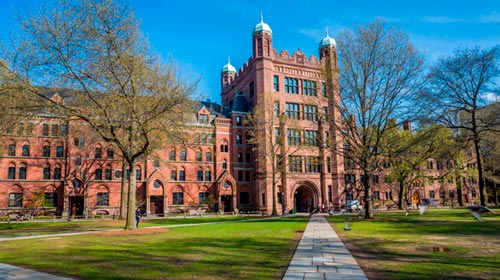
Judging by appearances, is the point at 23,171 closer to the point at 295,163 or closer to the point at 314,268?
the point at 295,163

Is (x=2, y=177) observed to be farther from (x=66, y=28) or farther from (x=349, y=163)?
(x=349, y=163)

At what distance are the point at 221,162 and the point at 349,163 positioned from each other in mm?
19232

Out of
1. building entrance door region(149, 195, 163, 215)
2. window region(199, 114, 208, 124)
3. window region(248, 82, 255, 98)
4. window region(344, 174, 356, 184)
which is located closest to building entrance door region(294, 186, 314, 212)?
window region(344, 174, 356, 184)

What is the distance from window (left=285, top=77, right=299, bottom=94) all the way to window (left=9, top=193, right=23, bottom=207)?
117 feet

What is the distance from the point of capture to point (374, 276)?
8180 mm

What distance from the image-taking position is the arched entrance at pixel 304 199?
172ft

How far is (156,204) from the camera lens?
48312 millimetres

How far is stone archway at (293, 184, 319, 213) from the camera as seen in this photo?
169 feet

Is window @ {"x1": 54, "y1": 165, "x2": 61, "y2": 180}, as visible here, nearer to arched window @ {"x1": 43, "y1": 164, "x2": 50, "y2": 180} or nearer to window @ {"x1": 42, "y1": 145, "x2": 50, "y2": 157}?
arched window @ {"x1": 43, "y1": 164, "x2": 50, "y2": 180}

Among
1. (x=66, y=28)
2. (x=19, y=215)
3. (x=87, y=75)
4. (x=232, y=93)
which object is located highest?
(x=232, y=93)

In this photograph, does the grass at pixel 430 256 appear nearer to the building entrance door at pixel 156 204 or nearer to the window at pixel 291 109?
the building entrance door at pixel 156 204

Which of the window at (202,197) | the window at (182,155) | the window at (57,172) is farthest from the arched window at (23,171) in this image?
the window at (202,197)

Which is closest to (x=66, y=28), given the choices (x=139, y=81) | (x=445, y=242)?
(x=139, y=81)

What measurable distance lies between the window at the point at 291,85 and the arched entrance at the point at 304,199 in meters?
13.5
